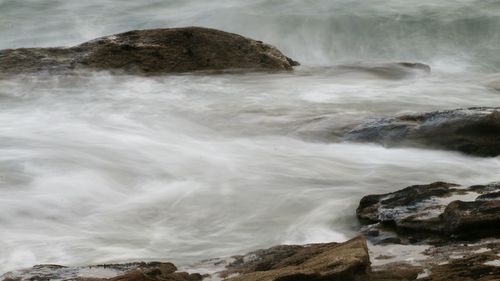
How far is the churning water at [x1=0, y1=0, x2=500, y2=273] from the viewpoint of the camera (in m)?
5.64

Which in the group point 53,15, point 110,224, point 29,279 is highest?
point 53,15

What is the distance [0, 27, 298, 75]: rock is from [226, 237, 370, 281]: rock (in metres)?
6.52

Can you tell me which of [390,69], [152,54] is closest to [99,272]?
[152,54]

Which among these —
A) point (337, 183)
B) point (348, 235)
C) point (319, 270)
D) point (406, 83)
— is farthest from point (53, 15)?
point (319, 270)

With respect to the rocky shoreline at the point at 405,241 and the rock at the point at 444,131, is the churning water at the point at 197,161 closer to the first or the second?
the rock at the point at 444,131

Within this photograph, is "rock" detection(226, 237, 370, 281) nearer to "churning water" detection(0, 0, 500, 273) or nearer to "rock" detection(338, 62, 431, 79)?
"churning water" detection(0, 0, 500, 273)

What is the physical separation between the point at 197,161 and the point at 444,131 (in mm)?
2091

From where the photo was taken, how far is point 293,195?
6469mm

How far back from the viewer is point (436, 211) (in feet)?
16.6

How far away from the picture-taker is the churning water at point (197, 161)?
222 inches

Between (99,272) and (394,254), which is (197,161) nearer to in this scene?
(99,272)

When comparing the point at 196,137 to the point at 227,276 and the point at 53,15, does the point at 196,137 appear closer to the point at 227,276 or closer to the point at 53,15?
the point at 227,276

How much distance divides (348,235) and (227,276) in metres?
1.14

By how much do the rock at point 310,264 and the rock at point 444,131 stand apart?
9.33ft
